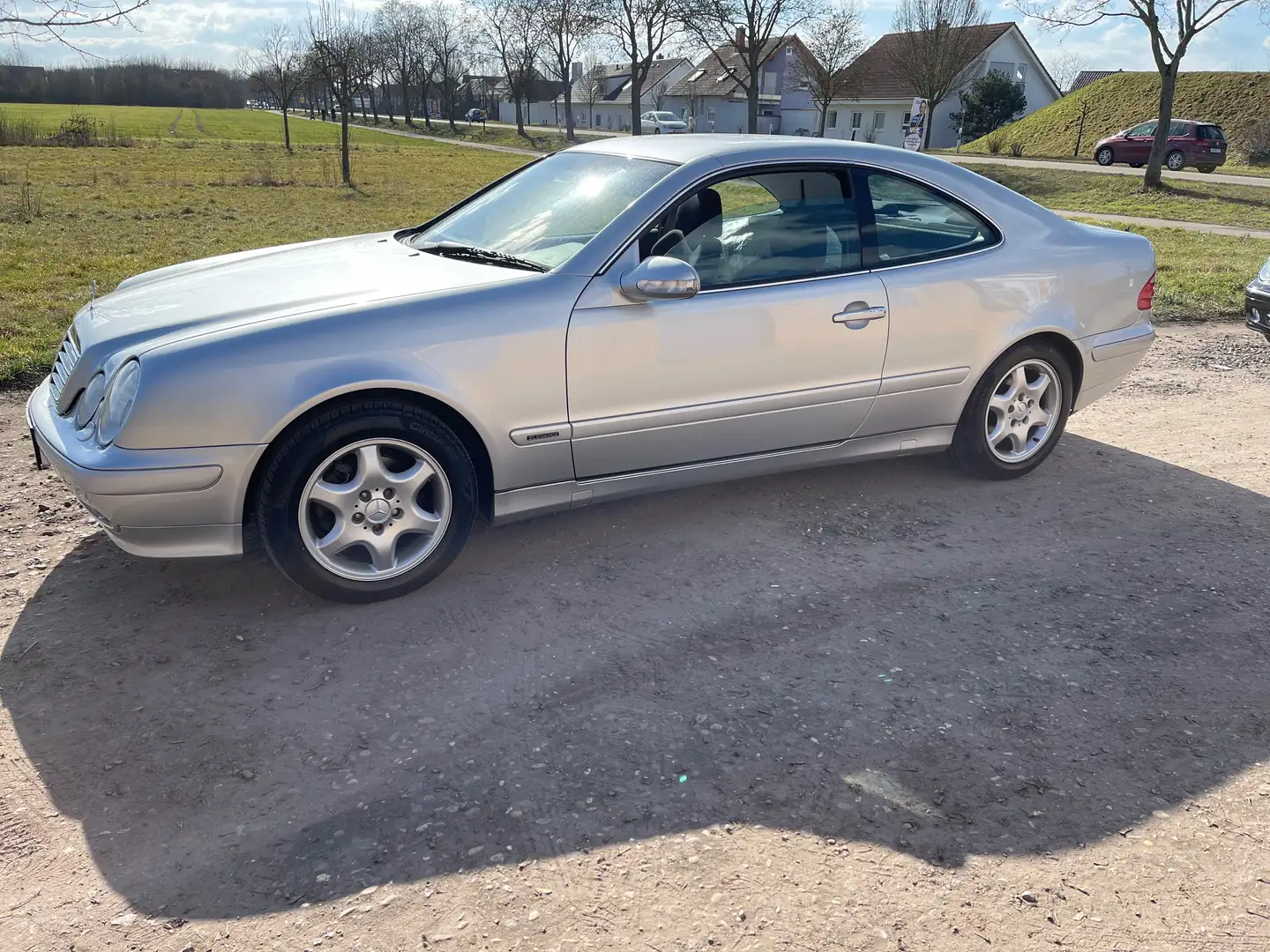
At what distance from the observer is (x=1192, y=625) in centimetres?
375

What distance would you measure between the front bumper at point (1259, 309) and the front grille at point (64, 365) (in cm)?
820

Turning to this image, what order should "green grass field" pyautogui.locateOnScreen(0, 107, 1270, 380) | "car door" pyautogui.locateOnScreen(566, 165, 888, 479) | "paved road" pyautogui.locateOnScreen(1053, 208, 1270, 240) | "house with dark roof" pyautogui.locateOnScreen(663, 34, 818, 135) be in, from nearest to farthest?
"car door" pyautogui.locateOnScreen(566, 165, 888, 479) < "green grass field" pyautogui.locateOnScreen(0, 107, 1270, 380) < "paved road" pyautogui.locateOnScreen(1053, 208, 1270, 240) < "house with dark roof" pyautogui.locateOnScreen(663, 34, 818, 135)

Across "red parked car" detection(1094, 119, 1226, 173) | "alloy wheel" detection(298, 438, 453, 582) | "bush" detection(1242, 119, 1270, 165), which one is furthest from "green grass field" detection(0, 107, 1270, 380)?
"bush" detection(1242, 119, 1270, 165)

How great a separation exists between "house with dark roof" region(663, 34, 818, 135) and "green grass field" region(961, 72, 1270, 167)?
2083cm

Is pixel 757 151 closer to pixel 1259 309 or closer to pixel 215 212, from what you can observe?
pixel 1259 309

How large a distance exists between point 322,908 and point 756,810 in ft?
3.64

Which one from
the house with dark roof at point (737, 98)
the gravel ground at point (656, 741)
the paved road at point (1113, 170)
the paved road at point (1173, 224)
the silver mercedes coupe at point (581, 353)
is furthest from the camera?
the house with dark roof at point (737, 98)

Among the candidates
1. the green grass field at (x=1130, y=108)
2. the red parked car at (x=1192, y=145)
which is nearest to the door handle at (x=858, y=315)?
the red parked car at (x=1192, y=145)

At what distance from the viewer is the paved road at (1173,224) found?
16.7 m

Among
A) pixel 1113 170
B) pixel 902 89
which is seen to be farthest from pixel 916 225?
pixel 902 89

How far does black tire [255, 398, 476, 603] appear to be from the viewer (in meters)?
3.39

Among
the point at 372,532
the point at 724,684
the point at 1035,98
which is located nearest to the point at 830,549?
the point at 724,684

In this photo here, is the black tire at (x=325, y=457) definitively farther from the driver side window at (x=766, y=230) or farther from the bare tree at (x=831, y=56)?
the bare tree at (x=831, y=56)

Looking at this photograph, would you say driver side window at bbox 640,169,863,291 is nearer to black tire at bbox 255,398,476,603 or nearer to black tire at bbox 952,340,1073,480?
black tire at bbox 952,340,1073,480
